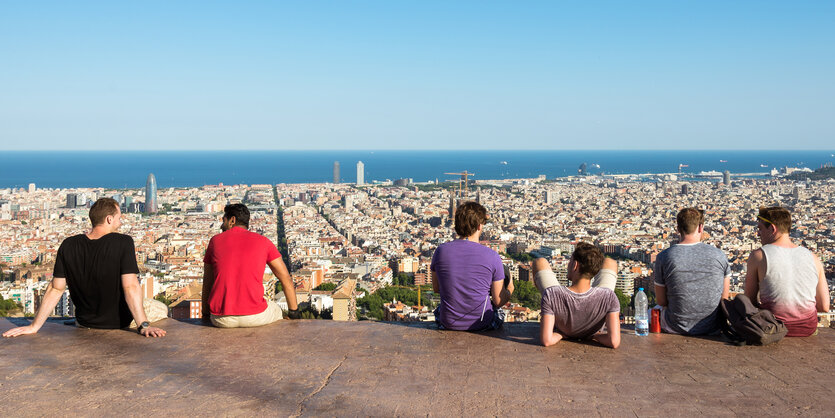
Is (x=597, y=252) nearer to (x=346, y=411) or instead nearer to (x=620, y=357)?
(x=620, y=357)

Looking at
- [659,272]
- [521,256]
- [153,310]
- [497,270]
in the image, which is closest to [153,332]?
[153,310]

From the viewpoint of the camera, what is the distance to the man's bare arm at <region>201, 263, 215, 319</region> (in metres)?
4.00

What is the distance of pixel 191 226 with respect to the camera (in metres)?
39.1

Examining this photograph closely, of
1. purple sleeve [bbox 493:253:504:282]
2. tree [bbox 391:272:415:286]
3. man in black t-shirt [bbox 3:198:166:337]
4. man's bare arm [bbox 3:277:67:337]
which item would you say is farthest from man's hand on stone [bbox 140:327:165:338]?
tree [bbox 391:272:415:286]

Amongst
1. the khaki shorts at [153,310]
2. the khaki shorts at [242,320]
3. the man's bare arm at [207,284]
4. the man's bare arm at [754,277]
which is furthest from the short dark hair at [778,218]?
the khaki shorts at [153,310]

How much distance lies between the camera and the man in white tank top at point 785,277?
144 inches

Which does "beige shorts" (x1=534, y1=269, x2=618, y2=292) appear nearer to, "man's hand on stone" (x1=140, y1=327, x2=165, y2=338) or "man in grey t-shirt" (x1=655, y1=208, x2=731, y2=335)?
"man in grey t-shirt" (x1=655, y1=208, x2=731, y2=335)

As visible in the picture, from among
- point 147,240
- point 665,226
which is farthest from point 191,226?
point 665,226

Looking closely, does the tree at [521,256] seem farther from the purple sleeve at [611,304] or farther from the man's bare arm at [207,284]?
the purple sleeve at [611,304]

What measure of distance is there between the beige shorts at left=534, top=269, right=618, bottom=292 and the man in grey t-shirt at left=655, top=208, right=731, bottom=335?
36cm

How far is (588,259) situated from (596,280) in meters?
0.29

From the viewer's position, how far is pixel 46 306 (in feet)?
12.4

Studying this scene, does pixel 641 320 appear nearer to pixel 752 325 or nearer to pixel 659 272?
pixel 659 272

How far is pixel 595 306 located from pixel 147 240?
Result: 102 feet
